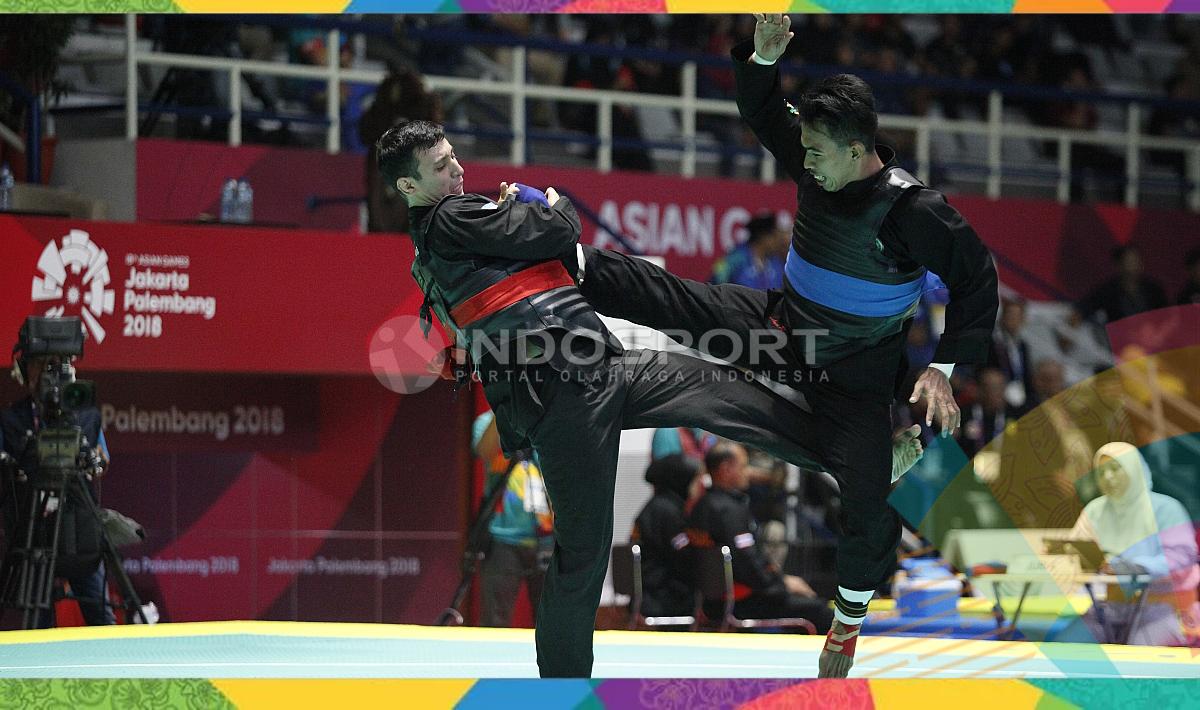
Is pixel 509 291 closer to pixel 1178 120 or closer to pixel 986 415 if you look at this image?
pixel 986 415

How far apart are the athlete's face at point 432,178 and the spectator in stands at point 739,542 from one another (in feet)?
10.8

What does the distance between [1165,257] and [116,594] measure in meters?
7.08

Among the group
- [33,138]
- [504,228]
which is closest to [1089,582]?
[504,228]

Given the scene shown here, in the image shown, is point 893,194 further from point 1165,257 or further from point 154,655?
point 1165,257

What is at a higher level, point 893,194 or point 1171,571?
point 893,194

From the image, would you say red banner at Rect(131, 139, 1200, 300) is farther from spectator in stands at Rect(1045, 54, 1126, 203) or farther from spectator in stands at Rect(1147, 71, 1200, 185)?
spectator in stands at Rect(1147, 71, 1200, 185)

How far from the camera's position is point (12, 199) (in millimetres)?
6508

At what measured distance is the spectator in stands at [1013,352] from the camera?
29.1 feet

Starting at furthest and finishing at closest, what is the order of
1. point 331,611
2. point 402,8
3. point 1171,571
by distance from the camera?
1. point 331,611
2. point 1171,571
3. point 402,8

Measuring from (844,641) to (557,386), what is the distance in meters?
0.99

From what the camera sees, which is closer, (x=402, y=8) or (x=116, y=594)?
(x=402, y=8)

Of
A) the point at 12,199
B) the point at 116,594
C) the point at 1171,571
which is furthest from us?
the point at 116,594

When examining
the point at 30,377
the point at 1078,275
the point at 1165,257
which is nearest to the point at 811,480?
the point at 1078,275

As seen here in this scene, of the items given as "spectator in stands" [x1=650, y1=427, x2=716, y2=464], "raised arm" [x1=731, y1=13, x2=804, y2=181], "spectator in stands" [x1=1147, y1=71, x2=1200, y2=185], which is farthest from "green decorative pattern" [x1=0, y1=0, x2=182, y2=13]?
"spectator in stands" [x1=1147, y1=71, x2=1200, y2=185]
